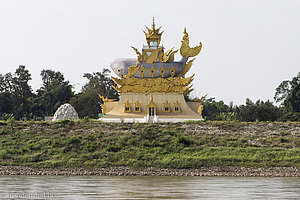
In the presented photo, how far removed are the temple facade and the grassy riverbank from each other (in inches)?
129

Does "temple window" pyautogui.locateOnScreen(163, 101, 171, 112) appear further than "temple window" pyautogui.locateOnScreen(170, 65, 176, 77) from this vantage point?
No

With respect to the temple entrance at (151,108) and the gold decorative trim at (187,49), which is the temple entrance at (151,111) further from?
the gold decorative trim at (187,49)

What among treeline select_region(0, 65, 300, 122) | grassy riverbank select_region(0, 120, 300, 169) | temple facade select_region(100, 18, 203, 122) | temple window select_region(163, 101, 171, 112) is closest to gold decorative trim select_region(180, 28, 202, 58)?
temple facade select_region(100, 18, 203, 122)

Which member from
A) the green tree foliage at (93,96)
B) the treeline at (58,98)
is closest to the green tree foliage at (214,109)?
the treeline at (58,98)

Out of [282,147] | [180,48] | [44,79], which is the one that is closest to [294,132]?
[282,147]

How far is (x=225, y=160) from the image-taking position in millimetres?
39000

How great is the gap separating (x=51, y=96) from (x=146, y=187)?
47947mm

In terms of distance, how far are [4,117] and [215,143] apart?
99.0ft

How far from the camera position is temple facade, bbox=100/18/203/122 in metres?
50.9

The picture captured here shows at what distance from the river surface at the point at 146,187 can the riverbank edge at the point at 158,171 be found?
200cm

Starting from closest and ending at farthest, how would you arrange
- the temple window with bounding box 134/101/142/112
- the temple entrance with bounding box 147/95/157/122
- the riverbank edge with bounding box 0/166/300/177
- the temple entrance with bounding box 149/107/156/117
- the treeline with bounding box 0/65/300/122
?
the riverbank edge with bounding box 0/166/300/177 < the temple entrance with bounding box 147/95/157/122 < the temple entrance with bounding box 149/107/156/117 < the temple window with bounding box 134/101/142/112 < the treeline with bounding box 0/65/300/122

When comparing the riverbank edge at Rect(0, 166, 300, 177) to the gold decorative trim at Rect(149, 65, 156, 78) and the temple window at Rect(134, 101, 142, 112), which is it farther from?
the gold decorative trim at Rect(149, 65, 156, 78)

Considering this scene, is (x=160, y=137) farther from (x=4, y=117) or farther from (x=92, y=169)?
(x=4, y=117)

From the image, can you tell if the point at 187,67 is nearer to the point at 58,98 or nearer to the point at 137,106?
the point at 137,106
